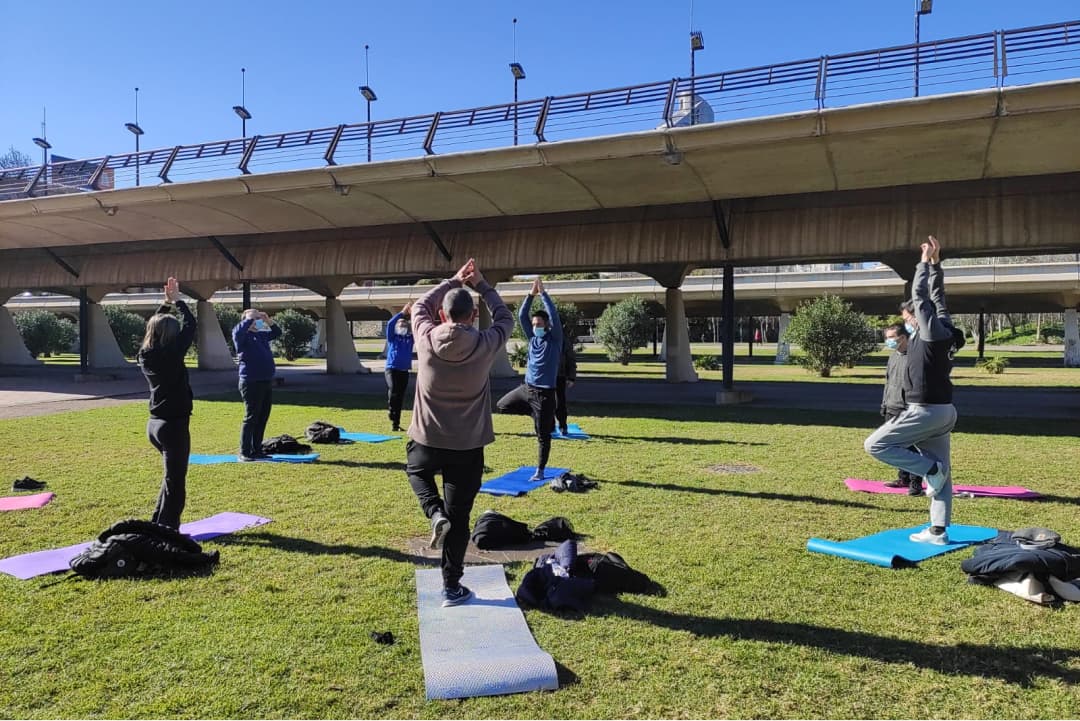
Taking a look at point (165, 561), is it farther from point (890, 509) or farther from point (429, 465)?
point (890, 509)

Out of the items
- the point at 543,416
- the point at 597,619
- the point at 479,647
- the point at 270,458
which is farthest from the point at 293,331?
the point at 479,647

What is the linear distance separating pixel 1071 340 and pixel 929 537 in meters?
45.8

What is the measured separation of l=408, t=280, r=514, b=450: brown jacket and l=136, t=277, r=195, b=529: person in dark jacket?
2.70 meters

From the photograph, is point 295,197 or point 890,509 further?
point 295,197

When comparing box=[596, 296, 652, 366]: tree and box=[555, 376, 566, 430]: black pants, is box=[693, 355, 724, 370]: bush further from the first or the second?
box=[555, 376, 566, 430]: black pants

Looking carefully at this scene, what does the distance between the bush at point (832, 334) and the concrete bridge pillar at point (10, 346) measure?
39.6 meters

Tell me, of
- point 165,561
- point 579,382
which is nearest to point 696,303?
point 579,382

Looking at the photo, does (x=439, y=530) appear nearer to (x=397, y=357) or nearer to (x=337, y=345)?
(x=397, y=357)

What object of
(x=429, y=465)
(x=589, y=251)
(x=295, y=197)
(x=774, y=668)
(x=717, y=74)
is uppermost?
(x=717, y=74)

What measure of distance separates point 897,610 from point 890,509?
3.26 m

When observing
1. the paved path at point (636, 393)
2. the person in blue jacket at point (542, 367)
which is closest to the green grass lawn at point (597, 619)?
the person in blue jacket at point (542, 367)

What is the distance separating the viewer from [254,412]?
428 inches

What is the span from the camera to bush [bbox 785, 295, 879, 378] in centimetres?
3281

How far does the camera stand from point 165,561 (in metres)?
5.75
